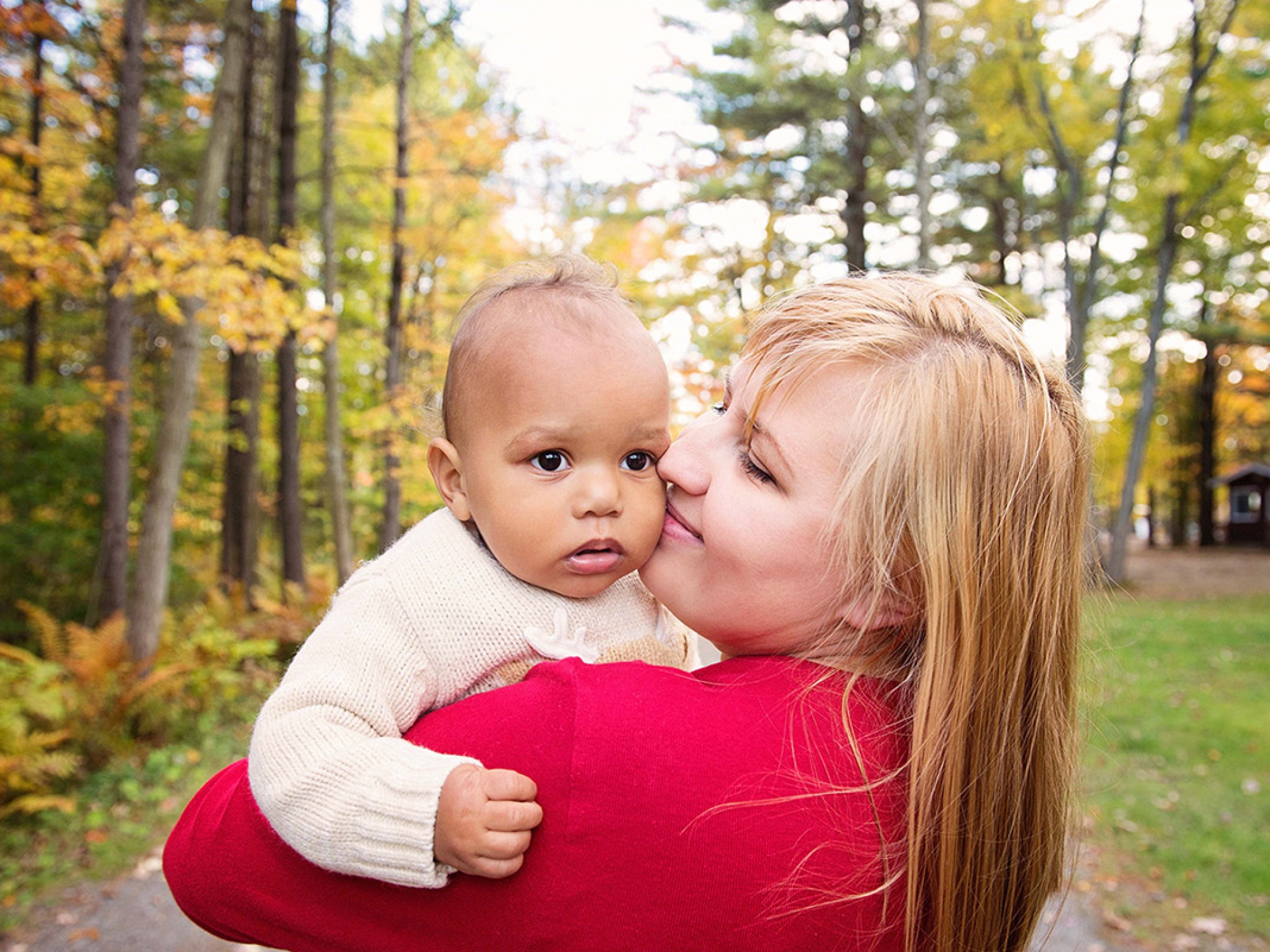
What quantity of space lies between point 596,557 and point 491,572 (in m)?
0.20

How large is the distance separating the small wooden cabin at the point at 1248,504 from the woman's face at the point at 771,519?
35.0 metres

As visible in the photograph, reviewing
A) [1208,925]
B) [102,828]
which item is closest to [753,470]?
[1208,925]

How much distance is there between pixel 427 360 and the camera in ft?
50.3

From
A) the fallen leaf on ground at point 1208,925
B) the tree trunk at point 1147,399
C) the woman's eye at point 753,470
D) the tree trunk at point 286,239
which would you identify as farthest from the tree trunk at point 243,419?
the tree trunk at point 1147,399

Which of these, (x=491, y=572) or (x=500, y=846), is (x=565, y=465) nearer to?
(x=491, y=572)

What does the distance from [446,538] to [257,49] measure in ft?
49.7

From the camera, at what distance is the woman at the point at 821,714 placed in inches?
46.5

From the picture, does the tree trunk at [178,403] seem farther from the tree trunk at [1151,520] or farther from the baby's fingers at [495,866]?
the tree trunk at [1151,520]

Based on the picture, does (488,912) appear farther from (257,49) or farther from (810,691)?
(257,49)

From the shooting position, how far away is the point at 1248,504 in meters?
34.1

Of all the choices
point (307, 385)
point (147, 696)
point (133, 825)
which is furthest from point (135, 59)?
point (307, 385)

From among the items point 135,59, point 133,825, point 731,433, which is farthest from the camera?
point 135,59

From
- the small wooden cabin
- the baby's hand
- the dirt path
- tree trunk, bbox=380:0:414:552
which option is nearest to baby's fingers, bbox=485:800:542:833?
the baby's hand

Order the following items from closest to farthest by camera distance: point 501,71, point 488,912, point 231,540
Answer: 1. point 488,912
2. point 501,71
3. point 231,540
